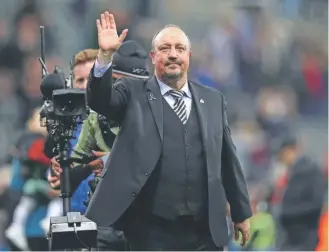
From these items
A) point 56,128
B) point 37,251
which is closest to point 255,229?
point 37,251

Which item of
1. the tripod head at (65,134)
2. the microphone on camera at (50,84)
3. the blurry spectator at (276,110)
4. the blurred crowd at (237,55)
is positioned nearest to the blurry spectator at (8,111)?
the blurred crowd at (237,55)

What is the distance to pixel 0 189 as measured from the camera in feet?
37.9

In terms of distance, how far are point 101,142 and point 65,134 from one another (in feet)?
1.72

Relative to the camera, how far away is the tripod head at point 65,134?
270 inches

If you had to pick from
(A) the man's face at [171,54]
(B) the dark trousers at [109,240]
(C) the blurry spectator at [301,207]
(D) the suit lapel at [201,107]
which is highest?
(A) the man's face at [171,54]

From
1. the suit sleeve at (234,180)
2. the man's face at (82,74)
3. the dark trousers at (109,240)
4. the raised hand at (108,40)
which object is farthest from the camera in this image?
the man's face at (82,74)

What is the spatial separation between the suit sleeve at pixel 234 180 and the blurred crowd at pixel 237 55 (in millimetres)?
6997

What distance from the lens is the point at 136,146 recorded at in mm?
6488

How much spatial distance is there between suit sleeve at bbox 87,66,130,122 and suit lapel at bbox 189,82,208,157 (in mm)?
399

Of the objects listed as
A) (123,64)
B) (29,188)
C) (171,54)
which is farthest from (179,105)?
(29,188)

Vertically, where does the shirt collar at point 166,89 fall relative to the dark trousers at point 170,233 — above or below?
above

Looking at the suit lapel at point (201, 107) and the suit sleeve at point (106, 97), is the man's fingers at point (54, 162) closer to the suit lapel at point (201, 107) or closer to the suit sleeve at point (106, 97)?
the suit sleeve at point (106, 97)

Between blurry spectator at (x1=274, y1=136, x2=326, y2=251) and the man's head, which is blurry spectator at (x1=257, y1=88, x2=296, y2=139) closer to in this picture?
blurry spectator at (x1=274, y1=136, x2=326, y2=251)

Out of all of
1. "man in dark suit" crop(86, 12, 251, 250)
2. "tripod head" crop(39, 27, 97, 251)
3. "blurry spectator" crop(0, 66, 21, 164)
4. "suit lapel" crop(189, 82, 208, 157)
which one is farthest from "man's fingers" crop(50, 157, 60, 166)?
"blurry spectator" crop(0, 66, 21, 164)
